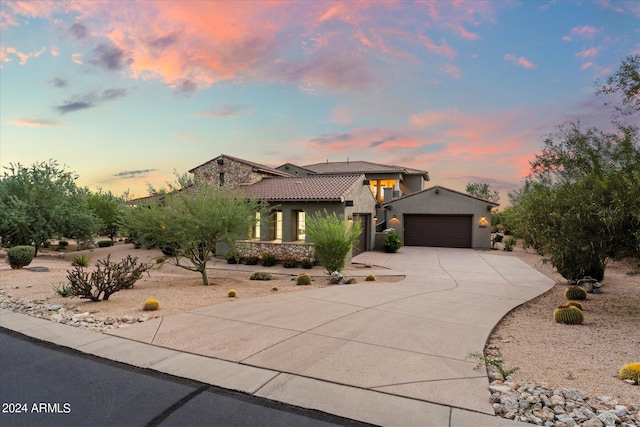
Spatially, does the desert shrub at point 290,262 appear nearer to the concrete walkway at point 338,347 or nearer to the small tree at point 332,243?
the small tree at point 332,243

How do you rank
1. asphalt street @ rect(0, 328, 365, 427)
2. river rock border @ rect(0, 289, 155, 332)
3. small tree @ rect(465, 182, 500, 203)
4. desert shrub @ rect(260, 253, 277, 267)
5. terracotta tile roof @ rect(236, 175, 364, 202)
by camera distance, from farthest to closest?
1. small tree @ rect(465, 182, 500, 203)
2. terracotta tile roof @ rect(236, 175, 364, 202)
3. desert shrub @ rect(260, 253, 277, 267)
4. river rock border @ rect(0, 289, 155, 332)
5. asphalt street @ rect(0, 328, 365, 427)

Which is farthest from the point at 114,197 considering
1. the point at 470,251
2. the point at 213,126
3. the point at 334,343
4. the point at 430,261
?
the point at 334,343

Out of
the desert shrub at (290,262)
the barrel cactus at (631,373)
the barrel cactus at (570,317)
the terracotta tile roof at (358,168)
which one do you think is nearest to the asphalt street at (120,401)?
the barrel cactus at (631,373)

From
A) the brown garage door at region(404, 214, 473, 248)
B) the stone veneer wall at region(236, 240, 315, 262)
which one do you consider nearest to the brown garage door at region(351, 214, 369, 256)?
the brown garage door at region(404, 214, 473, 248)

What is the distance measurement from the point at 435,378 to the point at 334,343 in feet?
5.98

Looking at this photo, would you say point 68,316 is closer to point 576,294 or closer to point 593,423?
point 593,423

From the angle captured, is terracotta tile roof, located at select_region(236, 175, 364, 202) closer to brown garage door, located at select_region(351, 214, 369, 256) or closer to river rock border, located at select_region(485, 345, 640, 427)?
brown garage door, located at select_region(351, 214, 369, 256)

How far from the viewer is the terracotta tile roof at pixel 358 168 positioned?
1372 inches

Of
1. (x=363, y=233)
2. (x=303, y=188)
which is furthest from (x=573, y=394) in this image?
(x=363, y=233)

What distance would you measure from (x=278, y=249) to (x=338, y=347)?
13.8 meters

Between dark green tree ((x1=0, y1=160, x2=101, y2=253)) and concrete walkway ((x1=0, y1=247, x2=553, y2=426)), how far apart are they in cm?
1760

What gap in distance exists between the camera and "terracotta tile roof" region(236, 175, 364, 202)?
19078mm

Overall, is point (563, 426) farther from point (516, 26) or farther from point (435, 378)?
point (516, 26)

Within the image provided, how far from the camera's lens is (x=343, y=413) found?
12.6 ft
